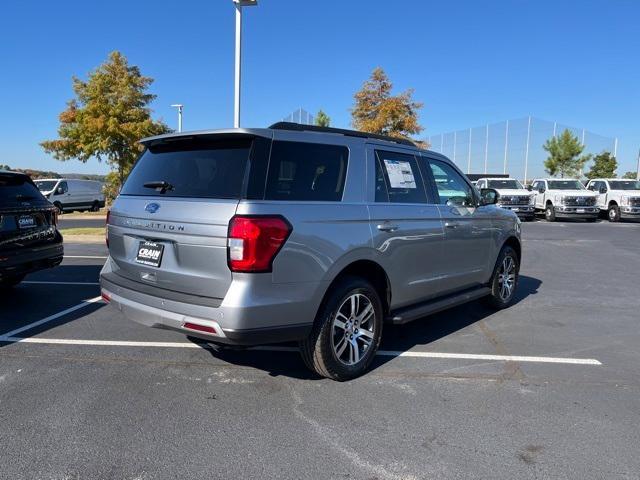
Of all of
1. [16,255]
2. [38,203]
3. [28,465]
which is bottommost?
[28,465]

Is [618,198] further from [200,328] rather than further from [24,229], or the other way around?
[200,328]

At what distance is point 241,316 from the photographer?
10.8ft

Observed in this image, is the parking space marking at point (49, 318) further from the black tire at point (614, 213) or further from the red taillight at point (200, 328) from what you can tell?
the black tire at point (614, 213)

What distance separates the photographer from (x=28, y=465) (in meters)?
2.83

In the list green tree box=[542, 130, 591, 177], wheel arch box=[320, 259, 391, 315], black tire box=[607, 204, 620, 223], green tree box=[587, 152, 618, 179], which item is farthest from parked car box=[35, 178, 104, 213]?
green tree box=[587, 152, 618, 179]

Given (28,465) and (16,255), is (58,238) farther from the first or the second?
(28,465)

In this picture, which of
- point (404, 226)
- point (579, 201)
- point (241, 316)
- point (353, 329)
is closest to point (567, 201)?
point (579, 201)

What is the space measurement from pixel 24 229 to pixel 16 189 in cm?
53

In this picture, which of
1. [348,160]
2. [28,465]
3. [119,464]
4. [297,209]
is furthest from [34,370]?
[348,160]

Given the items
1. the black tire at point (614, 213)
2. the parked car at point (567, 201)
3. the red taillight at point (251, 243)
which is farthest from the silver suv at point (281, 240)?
the black tire at point (614, 213)

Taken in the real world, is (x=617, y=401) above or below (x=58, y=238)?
below

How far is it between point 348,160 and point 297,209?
847 millimetres

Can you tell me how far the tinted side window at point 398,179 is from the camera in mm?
4430

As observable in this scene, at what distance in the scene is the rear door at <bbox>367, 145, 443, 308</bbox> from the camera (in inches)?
168
